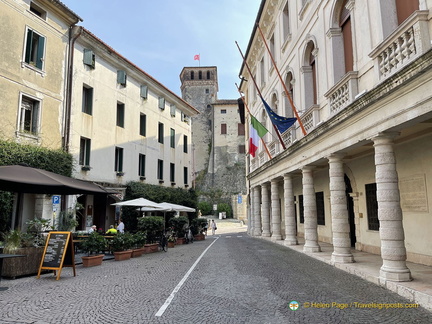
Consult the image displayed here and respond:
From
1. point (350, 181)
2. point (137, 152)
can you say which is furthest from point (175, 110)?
point (350, 181)

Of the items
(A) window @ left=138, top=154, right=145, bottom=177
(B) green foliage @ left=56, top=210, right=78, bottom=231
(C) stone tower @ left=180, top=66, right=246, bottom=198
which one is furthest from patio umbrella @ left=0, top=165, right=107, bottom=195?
(C) stone tower @ left=180, top=66, right=246, bottom=198

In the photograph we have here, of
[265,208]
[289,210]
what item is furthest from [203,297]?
[265,208]

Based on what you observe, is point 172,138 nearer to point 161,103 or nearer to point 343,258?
point 161,103

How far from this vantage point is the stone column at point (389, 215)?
707 cm

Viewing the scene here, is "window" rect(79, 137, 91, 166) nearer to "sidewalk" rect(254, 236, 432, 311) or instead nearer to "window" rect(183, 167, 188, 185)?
"window" rect(183, 167, 188, 185)

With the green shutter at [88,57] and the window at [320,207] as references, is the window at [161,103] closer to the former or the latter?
the green shutter at [88,57]

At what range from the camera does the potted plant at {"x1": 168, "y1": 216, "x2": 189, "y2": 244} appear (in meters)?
19.7

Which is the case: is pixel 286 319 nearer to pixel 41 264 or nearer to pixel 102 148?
pixel 41 264

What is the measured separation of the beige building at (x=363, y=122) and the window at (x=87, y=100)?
11516 millimetres

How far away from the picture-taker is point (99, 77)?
20.4 metres

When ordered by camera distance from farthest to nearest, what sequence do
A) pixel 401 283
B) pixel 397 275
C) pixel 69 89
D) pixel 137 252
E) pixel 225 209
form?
1. pixel 225 209
2. pixel 69 89
3. pixel 137 252
4. pixel 397 275
5. pixel 401 283

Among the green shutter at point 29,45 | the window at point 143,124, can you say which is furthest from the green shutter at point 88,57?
the window at point 143,124

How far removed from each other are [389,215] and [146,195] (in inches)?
735

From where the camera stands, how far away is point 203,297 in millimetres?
6070
